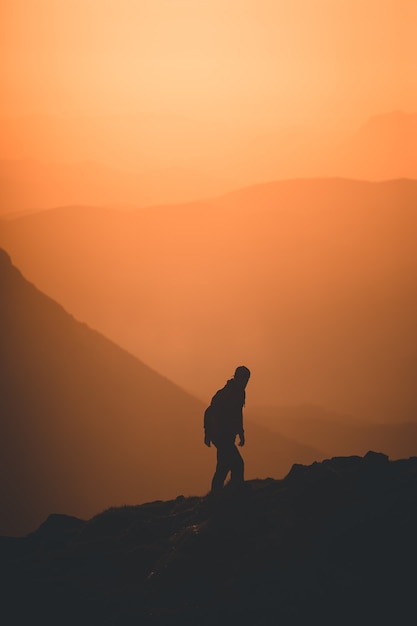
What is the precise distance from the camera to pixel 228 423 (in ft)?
51.2

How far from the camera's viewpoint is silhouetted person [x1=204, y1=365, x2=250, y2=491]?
15.6m

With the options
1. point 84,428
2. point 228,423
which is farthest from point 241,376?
point 84,428

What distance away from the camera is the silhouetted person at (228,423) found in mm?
15609

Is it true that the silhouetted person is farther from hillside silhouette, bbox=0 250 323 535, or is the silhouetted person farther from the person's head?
hillside silhouette, bbox=0 250 323 535

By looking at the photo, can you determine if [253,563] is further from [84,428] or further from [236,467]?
[84,428]

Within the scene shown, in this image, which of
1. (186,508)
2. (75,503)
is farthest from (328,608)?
(75,503)

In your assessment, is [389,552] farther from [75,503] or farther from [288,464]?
[288,464]

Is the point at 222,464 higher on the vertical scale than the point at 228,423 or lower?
lower

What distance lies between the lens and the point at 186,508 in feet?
60.2

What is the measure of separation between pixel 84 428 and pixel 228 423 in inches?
5484

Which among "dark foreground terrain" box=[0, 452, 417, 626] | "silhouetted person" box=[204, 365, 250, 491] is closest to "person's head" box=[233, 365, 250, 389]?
"silhouetted person" box=[204, 365, 250, 491]

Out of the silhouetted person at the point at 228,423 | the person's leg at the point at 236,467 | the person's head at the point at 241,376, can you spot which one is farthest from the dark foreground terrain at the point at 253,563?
the person's head at the point at 241,376

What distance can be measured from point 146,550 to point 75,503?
112 m

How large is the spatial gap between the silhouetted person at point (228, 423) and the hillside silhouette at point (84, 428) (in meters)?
106
